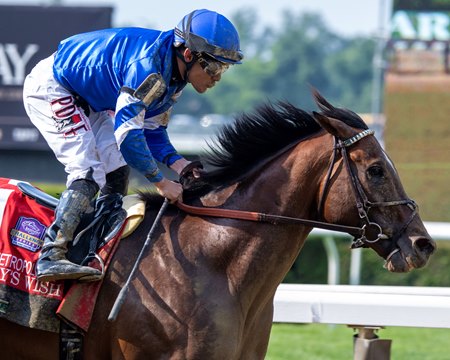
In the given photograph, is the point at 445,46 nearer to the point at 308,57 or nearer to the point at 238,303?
the point at 238,303

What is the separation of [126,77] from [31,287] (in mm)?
916

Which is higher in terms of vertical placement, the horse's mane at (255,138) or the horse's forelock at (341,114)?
the horse's forelock at (341,114)

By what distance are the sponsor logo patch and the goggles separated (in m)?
0.92

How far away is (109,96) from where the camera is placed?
410cm

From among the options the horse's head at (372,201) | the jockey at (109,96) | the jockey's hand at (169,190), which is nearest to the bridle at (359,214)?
the horse's head at (372,201)

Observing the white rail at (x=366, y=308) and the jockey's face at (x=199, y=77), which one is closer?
the jockey's face at (x=199, y=77)

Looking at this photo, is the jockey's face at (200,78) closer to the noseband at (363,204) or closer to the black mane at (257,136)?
the black mane at (257,136)

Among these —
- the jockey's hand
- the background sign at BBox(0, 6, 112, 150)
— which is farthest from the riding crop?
the background sign at BBox(0, 6, 112, 150)

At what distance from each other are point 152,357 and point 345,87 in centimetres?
7920

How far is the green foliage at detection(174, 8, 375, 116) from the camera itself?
7706cm

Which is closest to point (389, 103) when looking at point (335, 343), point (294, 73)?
point (335, 343)

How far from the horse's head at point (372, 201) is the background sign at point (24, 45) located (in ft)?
24.4

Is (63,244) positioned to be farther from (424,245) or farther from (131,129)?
(424,245)

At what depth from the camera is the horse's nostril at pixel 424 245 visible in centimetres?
386
